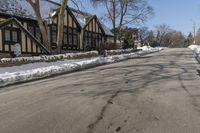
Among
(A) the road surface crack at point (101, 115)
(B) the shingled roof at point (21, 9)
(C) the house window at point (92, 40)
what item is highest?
(B) the shingled roof at point (21, 9)

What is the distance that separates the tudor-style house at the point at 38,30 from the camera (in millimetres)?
29803

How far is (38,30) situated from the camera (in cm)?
3784

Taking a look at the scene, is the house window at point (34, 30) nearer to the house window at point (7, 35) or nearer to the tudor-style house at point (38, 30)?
the tudor-style house at point (38, 30)

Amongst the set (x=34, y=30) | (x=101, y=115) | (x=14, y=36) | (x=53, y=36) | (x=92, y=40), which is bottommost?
(x=101, y=115)

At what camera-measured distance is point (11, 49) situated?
98.8 ft

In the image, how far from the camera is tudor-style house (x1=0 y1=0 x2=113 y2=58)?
29803 millimetres

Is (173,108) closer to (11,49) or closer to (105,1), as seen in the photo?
(11,49)

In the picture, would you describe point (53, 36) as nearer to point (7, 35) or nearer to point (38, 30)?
point (38, 30)

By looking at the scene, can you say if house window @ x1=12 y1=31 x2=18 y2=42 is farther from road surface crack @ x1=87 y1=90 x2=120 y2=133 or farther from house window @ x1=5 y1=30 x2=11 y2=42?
road surface crack @ x1=87 y1=90 x2=120 y2=133

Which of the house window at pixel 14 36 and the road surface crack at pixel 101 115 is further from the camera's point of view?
the house window at pixel 14 36

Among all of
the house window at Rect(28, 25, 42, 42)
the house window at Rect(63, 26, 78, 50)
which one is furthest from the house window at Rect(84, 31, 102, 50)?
the house window at Rect(28, 25, 42, 42)

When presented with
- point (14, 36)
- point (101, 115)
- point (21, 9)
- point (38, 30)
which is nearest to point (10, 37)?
point (14, 36)

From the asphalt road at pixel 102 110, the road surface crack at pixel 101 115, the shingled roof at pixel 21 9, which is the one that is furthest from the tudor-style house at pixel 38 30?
the road surface crack at pixel 101 115

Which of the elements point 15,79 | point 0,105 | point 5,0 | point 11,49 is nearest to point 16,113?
point 0,105
